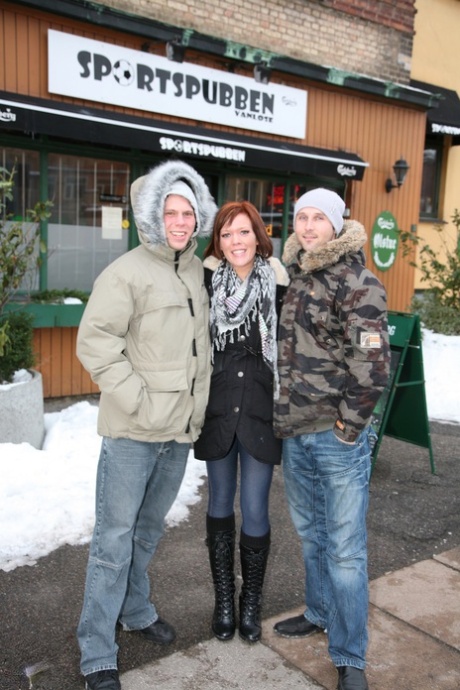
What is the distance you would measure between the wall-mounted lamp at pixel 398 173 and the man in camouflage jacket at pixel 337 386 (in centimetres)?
785

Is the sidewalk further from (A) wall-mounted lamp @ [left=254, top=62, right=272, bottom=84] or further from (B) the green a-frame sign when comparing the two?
(A) wall-mounted lamp @ [left=254, top=62, right=272, bottom=84]

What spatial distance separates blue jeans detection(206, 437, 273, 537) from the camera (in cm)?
287

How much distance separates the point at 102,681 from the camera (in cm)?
257

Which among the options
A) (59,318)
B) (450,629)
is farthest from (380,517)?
(59,318)

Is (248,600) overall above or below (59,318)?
below

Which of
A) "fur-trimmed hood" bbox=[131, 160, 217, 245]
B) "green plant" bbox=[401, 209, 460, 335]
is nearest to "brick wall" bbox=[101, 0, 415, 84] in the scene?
"green plant" bbox=[401, 209, 460, 335]

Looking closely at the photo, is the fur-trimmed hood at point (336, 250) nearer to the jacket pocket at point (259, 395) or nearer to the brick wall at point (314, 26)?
the jacket pocket at point (259, 395)

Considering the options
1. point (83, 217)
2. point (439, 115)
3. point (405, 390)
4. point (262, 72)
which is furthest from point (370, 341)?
point (439, 115)

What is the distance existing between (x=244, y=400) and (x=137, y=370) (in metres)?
0.50

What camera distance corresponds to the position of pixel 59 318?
6.83m

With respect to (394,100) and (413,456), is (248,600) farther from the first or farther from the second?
(394,100)

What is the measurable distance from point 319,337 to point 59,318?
4.71 metres

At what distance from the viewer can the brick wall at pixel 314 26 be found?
763 centimetres

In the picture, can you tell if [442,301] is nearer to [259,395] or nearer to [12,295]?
[12,295]
